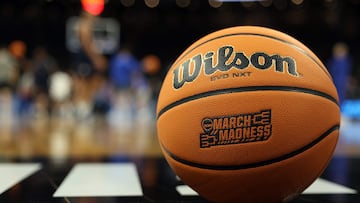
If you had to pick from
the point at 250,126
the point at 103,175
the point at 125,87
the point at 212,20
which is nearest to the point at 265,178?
the point at 250,126

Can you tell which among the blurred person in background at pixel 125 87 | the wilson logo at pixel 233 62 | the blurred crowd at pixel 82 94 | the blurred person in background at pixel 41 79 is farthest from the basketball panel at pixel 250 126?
the blurred person in background at pixel 41 79

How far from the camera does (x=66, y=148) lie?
434 centimetres

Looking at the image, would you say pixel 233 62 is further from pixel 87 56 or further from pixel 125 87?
pixel 125 87

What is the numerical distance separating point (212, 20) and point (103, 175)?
17.4 meters

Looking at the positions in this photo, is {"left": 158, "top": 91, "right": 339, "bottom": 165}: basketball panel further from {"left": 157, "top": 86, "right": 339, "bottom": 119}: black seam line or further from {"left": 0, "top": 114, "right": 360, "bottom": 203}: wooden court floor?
{"left": 0, "top": 114, "right": 360, "bottom": 203}: wooden court floor

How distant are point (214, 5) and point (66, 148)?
15.9m

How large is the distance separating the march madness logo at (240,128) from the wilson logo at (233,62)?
18cm

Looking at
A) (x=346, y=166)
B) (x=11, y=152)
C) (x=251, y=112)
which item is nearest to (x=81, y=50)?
(x=11, y=152)

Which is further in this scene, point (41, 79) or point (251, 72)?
point (41, 79)

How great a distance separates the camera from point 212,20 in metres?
19.7

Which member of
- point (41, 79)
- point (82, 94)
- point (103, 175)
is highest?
point (41, 79)

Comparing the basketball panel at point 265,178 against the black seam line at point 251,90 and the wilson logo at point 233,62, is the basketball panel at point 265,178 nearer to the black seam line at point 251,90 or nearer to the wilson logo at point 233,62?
the black seam line at point 251,90

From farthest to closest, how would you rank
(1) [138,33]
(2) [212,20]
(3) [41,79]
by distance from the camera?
(2) [212,20]
(1) [138,33]
(3) [41,79]

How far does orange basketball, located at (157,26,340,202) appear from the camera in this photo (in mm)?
1707
